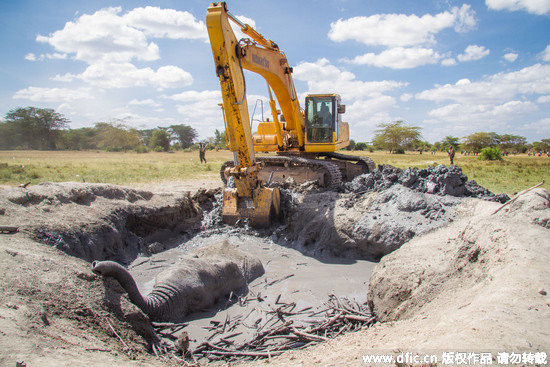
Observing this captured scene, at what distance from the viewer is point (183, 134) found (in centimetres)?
6319

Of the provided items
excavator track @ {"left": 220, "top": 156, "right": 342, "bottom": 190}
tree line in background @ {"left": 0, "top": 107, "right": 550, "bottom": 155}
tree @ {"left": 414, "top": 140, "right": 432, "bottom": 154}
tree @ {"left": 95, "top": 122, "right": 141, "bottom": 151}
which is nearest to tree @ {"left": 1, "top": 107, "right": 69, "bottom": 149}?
tree line in background @ {"left": 0, "top": 107, "right": 550, "bottom": 155}

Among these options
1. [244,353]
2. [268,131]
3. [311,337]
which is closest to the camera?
[244,353]

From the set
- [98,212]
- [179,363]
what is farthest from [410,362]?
[98,212]

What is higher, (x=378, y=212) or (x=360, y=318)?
(x=378, y=212)

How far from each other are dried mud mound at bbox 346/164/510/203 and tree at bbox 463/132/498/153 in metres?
41.6

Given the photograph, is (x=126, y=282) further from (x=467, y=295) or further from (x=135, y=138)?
(x=135, y=138)

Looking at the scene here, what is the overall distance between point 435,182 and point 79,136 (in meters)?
56.2

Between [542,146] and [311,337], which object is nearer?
[311,337]

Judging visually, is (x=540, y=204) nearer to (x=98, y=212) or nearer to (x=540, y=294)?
(x=540, y=294)

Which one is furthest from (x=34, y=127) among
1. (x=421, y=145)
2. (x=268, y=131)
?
(x=421, y=145)

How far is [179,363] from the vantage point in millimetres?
3189

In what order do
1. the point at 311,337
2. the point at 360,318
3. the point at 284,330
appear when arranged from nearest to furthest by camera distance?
the point at 311,337
the point at 284,330
the point at 360,318

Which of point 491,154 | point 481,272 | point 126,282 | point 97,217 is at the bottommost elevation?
point 126,282

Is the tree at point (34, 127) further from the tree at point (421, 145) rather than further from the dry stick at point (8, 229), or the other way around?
the tree at point (421, 145)
